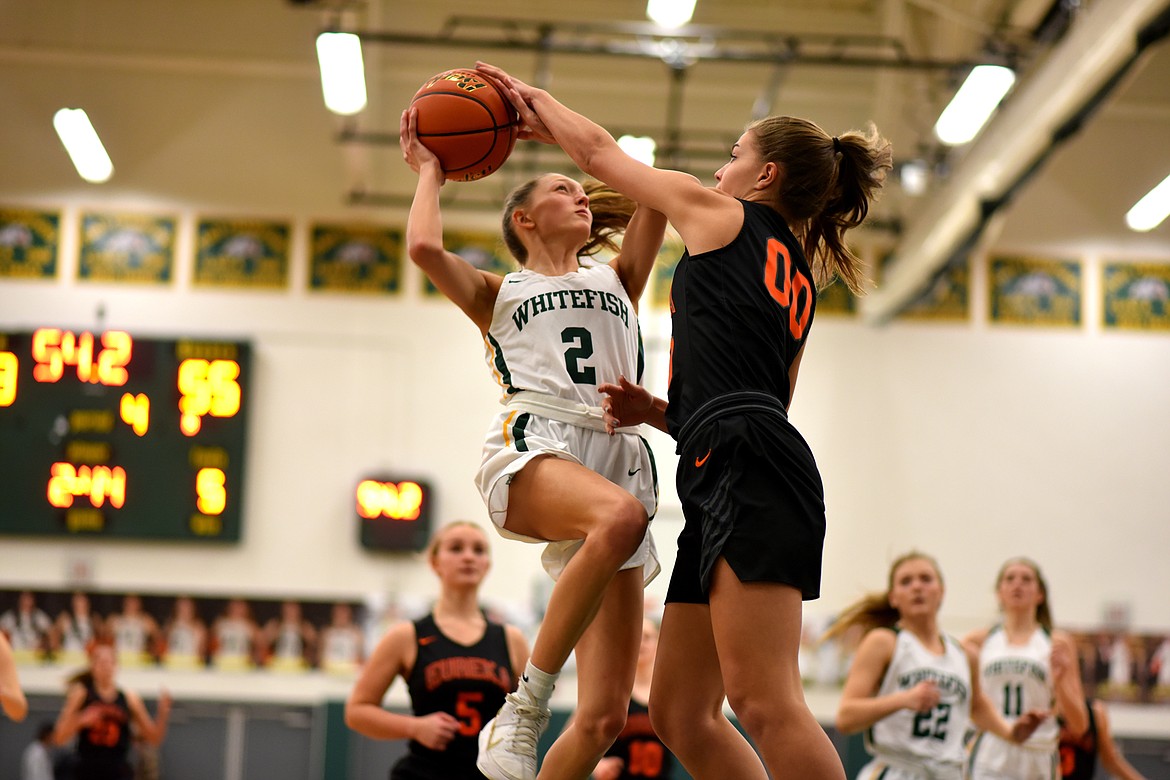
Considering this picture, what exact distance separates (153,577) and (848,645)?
6278 mm

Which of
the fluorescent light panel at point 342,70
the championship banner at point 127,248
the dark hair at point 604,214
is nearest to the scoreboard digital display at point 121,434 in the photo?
the championship banner at point 127,248

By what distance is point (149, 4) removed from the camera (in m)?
11.9

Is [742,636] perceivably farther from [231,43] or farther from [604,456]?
[231,43]

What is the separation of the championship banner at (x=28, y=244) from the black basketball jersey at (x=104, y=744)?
4.39 metres

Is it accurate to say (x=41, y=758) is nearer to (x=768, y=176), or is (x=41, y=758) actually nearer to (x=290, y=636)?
(x=290, y=636)

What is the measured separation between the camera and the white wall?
11.5 m

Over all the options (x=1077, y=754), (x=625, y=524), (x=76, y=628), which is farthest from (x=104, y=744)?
(x=625, y=524)

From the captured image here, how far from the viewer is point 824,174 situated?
3146mm

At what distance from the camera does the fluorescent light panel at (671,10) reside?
312 inches

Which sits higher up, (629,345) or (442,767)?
(629,345)

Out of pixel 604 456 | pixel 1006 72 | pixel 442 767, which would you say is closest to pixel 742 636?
pixel 604 456

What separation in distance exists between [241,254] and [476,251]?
86.9 inches

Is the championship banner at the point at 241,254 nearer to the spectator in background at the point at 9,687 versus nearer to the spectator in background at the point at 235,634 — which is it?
the spectator in background at the point at 235,634

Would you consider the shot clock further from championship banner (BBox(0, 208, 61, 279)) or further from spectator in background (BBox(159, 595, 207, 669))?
championship banner (BBox(0, 208, 61, 279))
